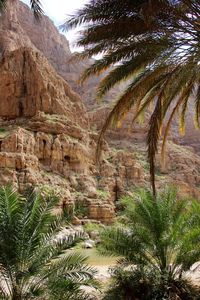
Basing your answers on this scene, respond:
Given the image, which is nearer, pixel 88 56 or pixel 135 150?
pixel 88 56

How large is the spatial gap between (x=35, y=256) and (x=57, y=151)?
107 ft

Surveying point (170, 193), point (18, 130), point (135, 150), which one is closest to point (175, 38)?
point (170, 193)

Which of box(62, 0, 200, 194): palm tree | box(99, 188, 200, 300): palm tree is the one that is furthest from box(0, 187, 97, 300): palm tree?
box(62, 0, 200, 194): palm tree

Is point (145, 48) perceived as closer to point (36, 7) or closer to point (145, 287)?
point (36, 7)

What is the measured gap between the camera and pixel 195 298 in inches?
301

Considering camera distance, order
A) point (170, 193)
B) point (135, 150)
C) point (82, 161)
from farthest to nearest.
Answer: point (135, 150), point (82, 161), point (170, 193)

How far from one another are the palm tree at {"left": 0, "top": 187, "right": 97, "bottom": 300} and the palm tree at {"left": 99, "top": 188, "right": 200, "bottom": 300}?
1902 millimetres

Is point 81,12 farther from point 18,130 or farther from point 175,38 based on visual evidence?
point 18,130

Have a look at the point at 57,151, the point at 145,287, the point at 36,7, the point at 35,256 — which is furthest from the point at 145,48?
A: the point at 57,151

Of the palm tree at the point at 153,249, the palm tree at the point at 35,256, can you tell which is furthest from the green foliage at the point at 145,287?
the palm tree at the point at 35,256

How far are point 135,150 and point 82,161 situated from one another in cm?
1836

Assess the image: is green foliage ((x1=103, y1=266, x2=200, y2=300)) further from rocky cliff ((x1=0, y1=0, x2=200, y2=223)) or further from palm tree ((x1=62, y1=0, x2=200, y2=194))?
rocky cliff ((x1=0, y1=0, x2=200, y2=223))

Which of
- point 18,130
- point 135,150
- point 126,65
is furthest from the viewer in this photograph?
point 135,150

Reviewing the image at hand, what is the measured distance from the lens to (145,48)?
712 centimetres
